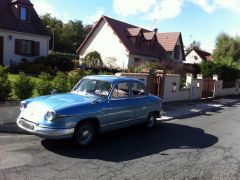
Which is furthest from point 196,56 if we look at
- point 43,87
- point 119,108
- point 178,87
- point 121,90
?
point 119,108

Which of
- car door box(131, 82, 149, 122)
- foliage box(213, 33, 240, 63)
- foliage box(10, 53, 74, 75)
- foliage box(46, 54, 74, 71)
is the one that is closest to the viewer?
car door box(131, 82, 149, 122)

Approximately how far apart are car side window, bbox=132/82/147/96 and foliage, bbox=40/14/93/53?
51898mm

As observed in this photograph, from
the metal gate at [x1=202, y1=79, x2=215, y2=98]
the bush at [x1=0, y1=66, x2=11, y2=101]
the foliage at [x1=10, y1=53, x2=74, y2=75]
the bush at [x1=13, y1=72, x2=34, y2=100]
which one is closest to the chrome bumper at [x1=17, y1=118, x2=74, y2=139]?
the bush at [x1=0, y1=66, x2=11, y2=101]

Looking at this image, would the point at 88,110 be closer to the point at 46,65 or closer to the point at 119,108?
the point at 119,108

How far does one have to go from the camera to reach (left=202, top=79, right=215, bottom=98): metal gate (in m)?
22.2

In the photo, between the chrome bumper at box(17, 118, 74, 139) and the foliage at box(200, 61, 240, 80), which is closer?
the chrome bumper at box(17, 118, 74, 139)

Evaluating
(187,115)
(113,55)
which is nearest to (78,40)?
(113,55)

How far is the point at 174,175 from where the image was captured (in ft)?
20.4

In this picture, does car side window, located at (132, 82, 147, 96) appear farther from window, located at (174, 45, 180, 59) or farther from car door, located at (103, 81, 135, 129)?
window, located at (174, 45, 180, 59)

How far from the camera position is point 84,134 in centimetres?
746

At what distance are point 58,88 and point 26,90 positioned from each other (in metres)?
1.22

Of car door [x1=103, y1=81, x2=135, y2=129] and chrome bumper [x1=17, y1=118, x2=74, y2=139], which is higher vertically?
car door [x1=103, y1=81, x2=135, y2=129]

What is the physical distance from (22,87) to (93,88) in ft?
11.9

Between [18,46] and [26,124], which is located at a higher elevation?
[18,46]
